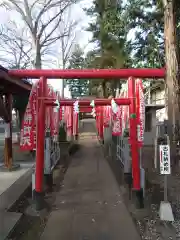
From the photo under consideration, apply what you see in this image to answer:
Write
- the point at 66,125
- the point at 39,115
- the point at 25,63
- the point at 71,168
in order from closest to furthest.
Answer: the point at 39,115, the point at 71,168, the point at 66,125, the point at 25,63

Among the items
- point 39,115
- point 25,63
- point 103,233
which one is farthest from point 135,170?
point 25,63

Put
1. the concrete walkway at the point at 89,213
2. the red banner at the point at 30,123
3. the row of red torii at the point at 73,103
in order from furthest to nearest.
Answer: the red banner at the point at 30,123
the row of red torii at the point at 73,103
the concrete walkway at the point at 89,213

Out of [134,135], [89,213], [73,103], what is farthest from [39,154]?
[134,135]

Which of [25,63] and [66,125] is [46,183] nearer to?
[66,125]

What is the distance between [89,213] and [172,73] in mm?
5087

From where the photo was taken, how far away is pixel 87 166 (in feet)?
45.9

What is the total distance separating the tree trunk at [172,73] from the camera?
31.7 ft

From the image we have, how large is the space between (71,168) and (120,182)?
11.8 ft

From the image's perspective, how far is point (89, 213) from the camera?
686 cm

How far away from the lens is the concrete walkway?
18.5ft

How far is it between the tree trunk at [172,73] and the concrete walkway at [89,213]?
8.17 feet

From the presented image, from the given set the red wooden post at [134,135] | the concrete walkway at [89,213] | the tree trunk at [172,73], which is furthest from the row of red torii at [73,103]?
the tree trunk at [172,73]

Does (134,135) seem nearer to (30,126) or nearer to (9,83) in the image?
(30,126)

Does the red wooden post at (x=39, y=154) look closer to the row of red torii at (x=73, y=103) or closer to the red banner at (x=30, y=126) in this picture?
the row of red torii at (x=73, y=103)
